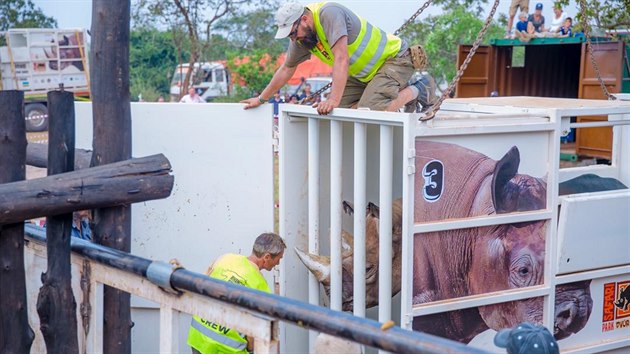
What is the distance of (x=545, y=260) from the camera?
466 centimetres

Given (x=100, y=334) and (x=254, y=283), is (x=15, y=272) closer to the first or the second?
(x=100, y=334)

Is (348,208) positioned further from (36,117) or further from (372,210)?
(36,117)

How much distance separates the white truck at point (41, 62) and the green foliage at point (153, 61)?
9.93 meters

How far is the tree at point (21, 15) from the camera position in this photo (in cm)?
3391

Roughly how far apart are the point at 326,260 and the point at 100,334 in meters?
1.87

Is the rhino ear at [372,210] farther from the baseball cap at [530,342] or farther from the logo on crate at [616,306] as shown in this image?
the baseball cap at [530,342]

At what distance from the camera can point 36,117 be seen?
930 inches

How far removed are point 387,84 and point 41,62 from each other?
21.6 meters

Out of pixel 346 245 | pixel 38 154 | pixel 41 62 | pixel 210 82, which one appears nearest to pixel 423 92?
pixel 346 245

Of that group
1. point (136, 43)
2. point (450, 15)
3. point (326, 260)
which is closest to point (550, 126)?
point (326, 260)

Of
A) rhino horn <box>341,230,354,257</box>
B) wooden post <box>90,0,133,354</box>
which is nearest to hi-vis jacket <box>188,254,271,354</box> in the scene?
rhino horn <box>341,230,354,257</box>

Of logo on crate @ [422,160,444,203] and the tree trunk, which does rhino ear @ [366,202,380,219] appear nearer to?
logo on crate @ [422,160,444,203]

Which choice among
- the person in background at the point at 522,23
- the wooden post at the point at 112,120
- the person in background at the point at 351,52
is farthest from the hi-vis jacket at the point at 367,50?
the person in background at the point at 522,23

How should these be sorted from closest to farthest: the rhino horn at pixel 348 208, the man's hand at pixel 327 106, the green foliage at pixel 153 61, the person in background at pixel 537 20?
the man's hand at pixel 327 106 → the rhino horn at pixel 348 208 → the person in background at pixel 537 20 → the green foliage at pixel 153 61
